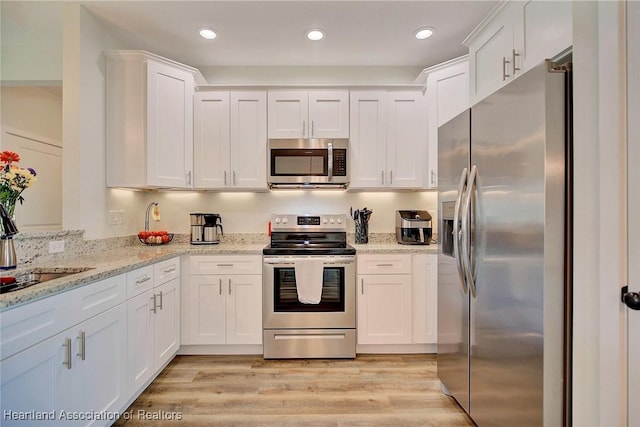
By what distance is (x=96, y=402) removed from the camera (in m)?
1.52

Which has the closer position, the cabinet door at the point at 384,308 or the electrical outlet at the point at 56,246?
the electrical outlet at the point at 56,246

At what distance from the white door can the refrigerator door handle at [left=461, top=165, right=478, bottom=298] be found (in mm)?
596

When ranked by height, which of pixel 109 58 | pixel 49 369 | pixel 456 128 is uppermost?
pixel 109 58

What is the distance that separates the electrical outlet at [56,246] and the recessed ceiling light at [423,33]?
317 centimetres

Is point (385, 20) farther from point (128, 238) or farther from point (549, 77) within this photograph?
point (128, 238)

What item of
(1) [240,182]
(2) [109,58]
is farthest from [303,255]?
(2) [109,58]

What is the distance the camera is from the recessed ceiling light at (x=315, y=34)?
257 centimetres

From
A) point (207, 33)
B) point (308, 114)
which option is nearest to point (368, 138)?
point (308, 114)

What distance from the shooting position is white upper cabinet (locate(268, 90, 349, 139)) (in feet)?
9.49

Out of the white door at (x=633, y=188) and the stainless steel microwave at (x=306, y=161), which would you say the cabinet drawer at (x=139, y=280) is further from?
the white door at (x=633, y=188)

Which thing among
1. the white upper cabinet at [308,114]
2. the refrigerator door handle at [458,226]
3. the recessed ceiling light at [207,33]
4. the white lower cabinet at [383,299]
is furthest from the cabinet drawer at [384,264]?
the recessed ceiling light at [207,33]

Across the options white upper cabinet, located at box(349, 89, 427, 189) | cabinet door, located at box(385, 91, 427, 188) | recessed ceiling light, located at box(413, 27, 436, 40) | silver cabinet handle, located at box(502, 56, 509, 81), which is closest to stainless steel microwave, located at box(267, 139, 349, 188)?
white upper cabinet, located at box(349, 89, 427, 189)

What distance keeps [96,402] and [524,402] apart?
6.56 ft

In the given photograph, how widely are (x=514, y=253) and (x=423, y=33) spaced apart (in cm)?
217
